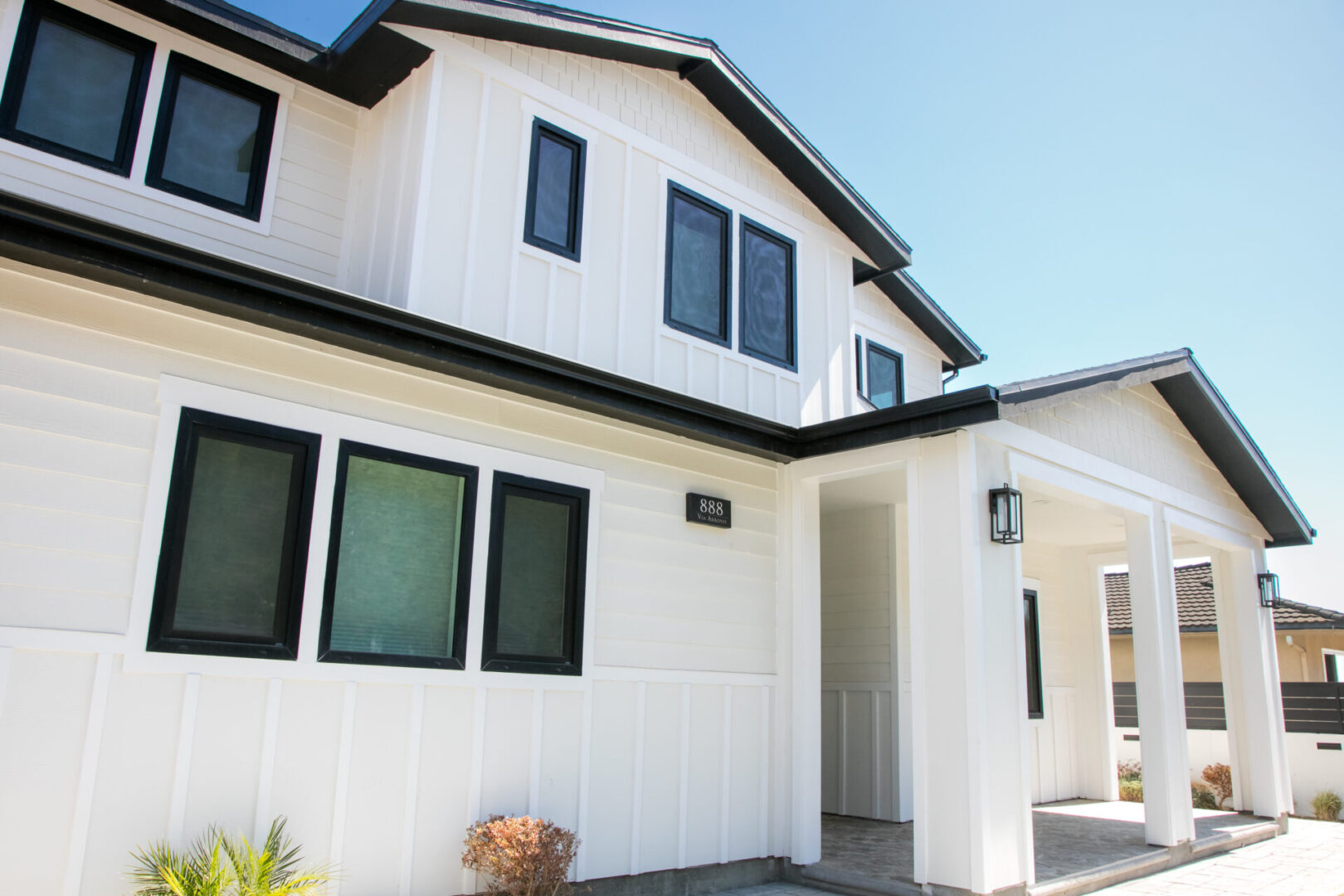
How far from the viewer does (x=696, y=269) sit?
24.9ft

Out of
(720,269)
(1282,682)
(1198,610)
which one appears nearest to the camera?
(720,269)

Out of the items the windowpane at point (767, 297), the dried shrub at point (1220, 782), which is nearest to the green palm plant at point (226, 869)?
the windowpane at point (767, 297)

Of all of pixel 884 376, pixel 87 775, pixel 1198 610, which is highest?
pixel 884 376

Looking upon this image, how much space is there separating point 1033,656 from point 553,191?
8.44 meters

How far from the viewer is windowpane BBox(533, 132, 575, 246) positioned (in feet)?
21.6

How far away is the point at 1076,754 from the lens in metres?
11.9

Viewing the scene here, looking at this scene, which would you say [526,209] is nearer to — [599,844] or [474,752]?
[474,752]

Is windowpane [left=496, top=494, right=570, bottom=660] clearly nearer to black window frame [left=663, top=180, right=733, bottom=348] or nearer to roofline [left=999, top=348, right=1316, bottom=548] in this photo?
black window frame [left=663, top=180, right=733, bottom=348]

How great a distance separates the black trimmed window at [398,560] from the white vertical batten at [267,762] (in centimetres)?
31

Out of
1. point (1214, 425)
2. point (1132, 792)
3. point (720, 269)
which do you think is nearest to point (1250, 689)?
point (1132, 792)

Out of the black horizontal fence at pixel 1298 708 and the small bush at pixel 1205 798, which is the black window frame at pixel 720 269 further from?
the small bush at pixel 1205 798

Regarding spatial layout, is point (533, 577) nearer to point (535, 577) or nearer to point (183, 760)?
point (535, 577)

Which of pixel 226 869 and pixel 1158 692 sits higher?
pixel 1158 692

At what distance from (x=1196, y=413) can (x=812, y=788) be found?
5.89 meters
